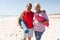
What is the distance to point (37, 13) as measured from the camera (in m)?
7.56

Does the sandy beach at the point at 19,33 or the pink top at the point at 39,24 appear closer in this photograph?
the pink top at the point at 39,24

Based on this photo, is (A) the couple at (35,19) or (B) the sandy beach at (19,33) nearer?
(A) the couple at (35,19)

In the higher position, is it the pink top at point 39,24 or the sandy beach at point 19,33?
the pink top at point 39,24

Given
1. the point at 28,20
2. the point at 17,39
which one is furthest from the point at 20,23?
the point at 17,39

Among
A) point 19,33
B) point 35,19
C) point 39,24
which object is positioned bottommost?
point 19,33

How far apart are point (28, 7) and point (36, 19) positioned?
462mm

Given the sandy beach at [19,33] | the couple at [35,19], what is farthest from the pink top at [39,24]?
the sandy beach at [19,33]

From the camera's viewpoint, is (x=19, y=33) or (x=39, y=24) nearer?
(x=39, y=24)

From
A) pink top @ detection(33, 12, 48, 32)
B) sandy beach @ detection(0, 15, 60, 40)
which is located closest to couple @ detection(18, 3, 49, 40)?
pink top @ detection(33, 12, 48, 32)

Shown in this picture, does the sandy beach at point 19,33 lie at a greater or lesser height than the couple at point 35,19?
lesser

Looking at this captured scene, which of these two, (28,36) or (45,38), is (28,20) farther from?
(45,38)

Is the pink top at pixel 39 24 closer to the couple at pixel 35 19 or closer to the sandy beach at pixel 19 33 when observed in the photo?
the couple at pixel 35 19

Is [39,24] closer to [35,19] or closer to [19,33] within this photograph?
[35,19]

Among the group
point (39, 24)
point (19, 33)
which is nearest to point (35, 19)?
point (39, 24)
